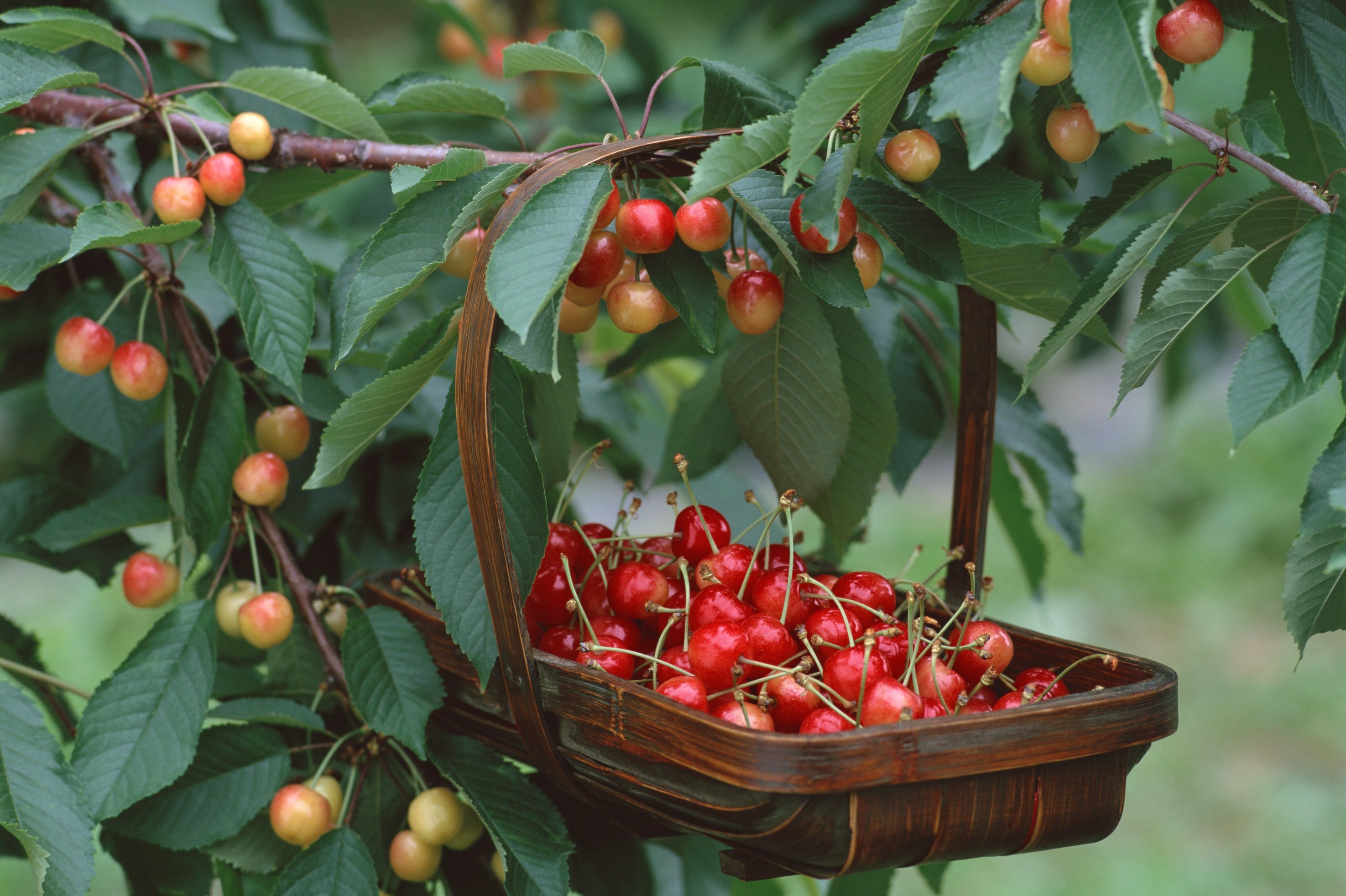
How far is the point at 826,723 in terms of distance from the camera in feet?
1.68

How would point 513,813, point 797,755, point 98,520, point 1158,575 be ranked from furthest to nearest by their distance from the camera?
point 1158,575 < point 98,520 < point 513,813 < point 797,755

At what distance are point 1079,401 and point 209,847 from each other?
200 inches

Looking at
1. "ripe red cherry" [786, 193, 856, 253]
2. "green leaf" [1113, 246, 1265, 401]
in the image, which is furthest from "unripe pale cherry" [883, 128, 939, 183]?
"green leaf" [1113, 246, 1265, 401]

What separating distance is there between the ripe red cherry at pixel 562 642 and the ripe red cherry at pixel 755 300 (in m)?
0.20

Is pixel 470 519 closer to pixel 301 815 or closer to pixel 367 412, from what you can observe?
pixel 367 412

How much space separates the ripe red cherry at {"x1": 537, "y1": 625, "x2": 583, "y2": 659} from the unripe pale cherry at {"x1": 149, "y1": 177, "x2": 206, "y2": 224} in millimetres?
337

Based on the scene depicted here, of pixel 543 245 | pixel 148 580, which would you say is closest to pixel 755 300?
pixel 543 245

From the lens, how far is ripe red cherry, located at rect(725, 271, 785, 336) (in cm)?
63

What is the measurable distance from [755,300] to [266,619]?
0.38 m

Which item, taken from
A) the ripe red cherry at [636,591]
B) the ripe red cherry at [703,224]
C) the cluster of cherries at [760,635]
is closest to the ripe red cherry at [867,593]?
the cluster of cherries at [760,635]

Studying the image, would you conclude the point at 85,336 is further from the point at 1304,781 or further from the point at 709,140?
the point at 1304,781

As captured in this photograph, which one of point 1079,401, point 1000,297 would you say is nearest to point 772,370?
point 1000,297

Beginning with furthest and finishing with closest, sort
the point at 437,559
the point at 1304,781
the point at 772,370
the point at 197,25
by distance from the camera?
the point at 1304,781 → the point at 197,25 → the point at 772,370 → the point at 437,559

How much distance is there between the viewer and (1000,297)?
0.69 m
